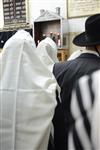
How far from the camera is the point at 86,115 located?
25.3 inches

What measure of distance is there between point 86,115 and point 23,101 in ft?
1.68

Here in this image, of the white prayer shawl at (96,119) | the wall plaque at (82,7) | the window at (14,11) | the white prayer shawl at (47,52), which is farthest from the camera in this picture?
the window at (14,11)

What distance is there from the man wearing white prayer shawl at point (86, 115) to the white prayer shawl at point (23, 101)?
453mm

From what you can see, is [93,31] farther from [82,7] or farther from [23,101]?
[82,7]

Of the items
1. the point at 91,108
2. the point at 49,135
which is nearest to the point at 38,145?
the point at 49,135

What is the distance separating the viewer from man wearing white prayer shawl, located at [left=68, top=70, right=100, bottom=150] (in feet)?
2.02

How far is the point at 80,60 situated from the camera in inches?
77.2

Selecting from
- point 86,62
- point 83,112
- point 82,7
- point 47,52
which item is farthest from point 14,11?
point 83,112

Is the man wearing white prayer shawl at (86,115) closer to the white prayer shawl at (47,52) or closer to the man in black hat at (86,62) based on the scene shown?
the man in black hat at (86,62)

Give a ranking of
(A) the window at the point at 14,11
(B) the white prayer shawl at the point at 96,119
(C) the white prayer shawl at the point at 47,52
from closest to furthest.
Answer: (B) the white prayer shawl at the point at 96,119 < (C) the white prayer shawl at the point at 47,52 < (A) the window at the point at 14,11

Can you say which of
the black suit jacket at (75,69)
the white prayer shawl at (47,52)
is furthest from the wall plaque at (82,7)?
the black suit jacket at (75,69)

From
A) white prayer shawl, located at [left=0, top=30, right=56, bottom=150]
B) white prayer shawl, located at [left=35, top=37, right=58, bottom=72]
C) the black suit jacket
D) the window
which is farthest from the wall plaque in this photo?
white prayer shawl, located at [left=0, top=30, right=56, bottom=150]

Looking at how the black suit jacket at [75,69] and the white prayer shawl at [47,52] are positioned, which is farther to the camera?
the white prayer shawl at [47,52]

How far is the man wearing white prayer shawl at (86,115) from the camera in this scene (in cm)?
62
